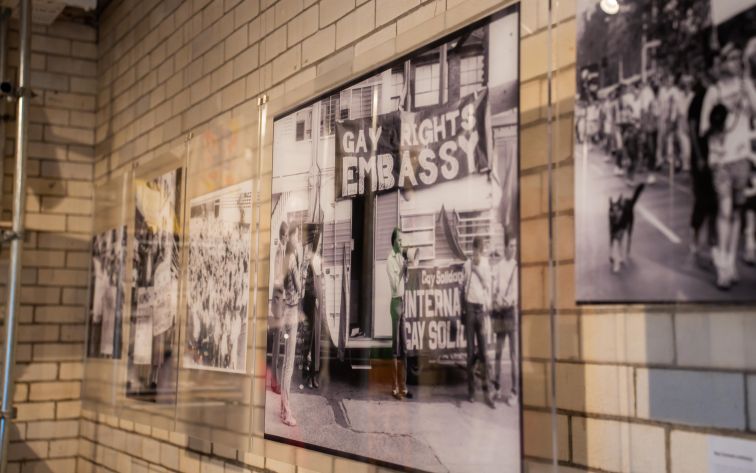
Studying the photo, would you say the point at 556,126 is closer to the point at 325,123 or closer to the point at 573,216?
the point at 573,216

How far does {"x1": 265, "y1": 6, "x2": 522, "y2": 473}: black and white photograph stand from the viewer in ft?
5.24

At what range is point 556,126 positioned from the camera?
Result: 1467mm

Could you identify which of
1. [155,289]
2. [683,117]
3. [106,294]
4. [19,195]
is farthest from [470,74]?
[19,195]

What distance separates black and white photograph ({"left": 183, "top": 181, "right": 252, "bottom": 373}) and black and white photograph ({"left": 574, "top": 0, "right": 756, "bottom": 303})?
1417mm

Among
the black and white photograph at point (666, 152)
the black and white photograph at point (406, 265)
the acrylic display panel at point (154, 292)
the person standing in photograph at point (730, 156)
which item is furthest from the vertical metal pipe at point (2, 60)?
the person standing in photograph at point (730, 156)

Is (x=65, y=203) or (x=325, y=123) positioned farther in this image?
(x=65, y=203)

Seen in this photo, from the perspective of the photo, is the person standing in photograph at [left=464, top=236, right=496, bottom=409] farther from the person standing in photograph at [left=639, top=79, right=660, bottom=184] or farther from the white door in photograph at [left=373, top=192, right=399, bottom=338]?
the person standing in photograph at [left=639, top=79, right=660, bottom=184]

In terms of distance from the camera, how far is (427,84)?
1835mm

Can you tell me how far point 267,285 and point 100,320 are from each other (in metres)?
1.88

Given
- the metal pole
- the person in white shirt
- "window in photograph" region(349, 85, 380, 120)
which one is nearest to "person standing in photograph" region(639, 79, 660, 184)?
the person in white shirt

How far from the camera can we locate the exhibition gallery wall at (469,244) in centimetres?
125

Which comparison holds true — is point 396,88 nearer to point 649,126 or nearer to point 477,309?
point 477,309

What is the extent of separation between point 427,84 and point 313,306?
2.33 feet

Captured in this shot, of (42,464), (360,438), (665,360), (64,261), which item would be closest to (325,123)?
(360,438)
